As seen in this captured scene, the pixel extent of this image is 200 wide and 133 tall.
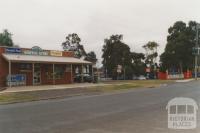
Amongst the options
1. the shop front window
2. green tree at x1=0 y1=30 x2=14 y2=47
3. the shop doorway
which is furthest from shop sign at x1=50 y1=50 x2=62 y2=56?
green tree at x1=0 y1=30 x2=14 y2=47

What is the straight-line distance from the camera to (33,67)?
4128 centimetres

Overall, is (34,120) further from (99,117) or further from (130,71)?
(130,71)

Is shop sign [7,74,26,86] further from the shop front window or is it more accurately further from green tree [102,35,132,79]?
green tree [102,35,132,79]

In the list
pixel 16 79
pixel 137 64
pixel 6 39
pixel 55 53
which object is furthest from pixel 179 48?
pixel 16 79

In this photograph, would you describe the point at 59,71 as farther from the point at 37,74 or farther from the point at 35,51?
the point at 35,51

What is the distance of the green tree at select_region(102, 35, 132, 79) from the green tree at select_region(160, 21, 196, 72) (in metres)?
9.20

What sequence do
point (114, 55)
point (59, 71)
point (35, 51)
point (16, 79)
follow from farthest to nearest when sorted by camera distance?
1. point (114, 55)
2. point (59, 71)
3. point (35, 51)
4. point (16, 79)

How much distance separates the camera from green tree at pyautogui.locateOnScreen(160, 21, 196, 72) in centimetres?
8912

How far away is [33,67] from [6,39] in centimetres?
4868

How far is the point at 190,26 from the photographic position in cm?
9475

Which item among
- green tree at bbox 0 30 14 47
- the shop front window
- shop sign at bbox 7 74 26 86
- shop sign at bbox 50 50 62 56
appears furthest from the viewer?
green tree at bbox 0 30 14 47

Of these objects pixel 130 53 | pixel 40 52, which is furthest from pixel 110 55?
pixel 40 52

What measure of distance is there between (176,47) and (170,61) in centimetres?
441

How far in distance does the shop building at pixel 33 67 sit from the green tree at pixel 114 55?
4476 centimetres
